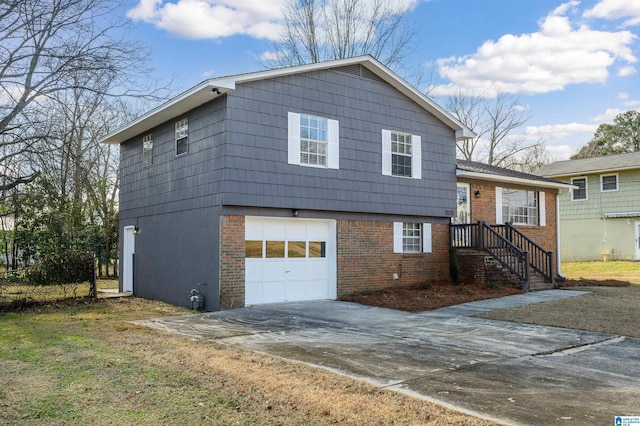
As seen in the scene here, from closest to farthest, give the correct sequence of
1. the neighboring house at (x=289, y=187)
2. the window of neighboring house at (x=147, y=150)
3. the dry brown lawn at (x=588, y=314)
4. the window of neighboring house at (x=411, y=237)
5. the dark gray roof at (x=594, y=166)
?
the dry brown lawn at (x=588, y=314) → the neighboring house at (x=289, y=187) → the window of neighboring house at (x=411, y=237) → the window of neighboring house at (x=147, y=150) → the dark gray roof at (x=594, y=166)

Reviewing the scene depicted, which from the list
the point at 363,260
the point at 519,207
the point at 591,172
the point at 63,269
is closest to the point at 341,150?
the point at 363,260

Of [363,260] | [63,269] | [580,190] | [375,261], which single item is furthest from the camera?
[580,190]

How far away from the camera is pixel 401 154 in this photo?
52.7 ft

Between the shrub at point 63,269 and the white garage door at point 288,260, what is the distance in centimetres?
521

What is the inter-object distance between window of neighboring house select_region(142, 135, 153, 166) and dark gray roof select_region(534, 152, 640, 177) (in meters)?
22.6

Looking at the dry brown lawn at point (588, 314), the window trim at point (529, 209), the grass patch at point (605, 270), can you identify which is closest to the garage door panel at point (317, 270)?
the dry brown lawn at point (588, 314)

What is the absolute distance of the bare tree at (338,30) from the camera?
97.3 feet

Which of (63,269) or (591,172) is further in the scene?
(591,172)

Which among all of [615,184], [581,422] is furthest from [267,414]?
[615,184]

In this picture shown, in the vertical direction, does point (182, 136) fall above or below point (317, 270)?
above

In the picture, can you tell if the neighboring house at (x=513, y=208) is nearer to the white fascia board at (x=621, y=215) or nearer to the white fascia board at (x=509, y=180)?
the white fascia board at (x=509, y=180)

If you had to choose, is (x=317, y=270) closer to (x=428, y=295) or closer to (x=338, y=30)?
(x=428, y=295)

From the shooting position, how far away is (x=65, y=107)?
1169 centimetres

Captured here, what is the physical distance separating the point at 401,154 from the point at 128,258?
956cm
